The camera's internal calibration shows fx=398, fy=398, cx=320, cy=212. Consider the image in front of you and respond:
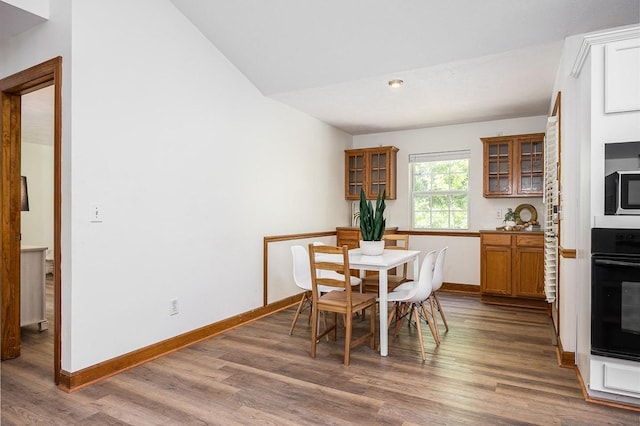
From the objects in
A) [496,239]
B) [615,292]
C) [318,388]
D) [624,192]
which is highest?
[624,192]

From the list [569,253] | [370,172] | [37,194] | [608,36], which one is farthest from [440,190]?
[37,194]

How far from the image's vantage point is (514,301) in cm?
475

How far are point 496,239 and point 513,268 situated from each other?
15.2 inches

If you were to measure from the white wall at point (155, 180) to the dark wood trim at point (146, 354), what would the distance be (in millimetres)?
53

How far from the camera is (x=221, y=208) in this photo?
3.71 meters

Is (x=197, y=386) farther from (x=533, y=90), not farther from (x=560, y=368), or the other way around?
(x=533, y=90)

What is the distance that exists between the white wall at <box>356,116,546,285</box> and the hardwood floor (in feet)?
7.03

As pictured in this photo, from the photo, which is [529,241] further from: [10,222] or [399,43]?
[10,222]

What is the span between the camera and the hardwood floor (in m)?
2.16

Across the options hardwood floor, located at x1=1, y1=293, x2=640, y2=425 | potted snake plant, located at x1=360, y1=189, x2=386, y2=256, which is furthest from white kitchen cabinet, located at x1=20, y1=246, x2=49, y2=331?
potted snake plant, located at x1=360, y1=189, x2=386, y2=256

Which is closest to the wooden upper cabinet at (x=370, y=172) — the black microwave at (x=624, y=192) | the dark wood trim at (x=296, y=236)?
the dark wood trim at (x=296, y=236)

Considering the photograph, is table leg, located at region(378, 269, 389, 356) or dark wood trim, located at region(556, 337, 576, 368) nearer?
dark wood trim, located at region(556, 337, 576, 368)

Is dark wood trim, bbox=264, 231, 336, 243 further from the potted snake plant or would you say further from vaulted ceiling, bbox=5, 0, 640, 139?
vaulted ceiling, bbox=5, 0, 640, 139

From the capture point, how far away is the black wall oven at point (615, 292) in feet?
7.10
